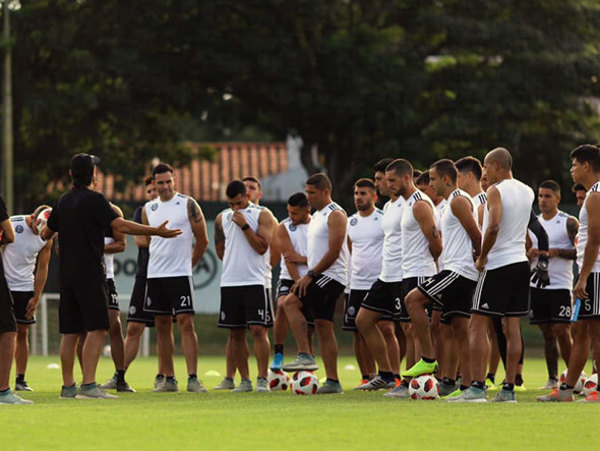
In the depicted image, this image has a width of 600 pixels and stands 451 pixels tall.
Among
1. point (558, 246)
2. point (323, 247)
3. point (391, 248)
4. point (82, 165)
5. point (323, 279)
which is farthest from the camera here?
point (558, 246)

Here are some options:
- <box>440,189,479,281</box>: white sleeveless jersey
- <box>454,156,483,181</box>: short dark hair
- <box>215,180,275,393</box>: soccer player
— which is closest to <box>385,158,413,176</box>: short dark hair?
<box>454,156,483,181</box>: short dark hair

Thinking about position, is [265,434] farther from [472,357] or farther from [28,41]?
[28,41]

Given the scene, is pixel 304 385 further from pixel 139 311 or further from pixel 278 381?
pixel 139 311

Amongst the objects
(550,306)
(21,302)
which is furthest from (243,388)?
(550,306)

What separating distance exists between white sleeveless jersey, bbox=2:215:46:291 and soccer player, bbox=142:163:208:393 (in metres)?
1.52

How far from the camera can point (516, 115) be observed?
114 ft

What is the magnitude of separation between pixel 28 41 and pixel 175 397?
846 inches

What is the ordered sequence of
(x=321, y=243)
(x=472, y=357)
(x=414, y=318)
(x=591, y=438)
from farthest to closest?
1. (x=321, y=243)
2. (x=414, y=318)
3. (x=472, y=357)
4. (x=591, y=438)

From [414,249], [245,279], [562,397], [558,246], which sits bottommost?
[562,397]

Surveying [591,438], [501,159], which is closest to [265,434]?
[591,438]

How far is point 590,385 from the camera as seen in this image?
542 inches

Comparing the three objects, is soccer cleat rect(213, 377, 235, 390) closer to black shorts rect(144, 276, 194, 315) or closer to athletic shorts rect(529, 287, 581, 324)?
black shorts rect(144, 276, 194, 315)

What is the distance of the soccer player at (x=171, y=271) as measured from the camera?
15.4 m

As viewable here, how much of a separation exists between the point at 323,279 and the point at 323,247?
371 mm
